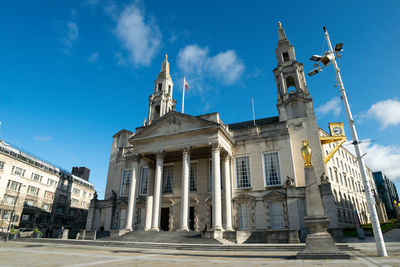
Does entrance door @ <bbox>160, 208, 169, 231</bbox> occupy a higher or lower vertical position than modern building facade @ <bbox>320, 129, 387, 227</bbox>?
lower

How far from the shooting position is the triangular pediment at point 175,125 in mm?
25188

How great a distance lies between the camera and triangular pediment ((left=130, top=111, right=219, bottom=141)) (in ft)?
82.6

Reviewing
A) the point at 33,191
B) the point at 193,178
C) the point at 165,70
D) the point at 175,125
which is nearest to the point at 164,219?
the point at 193,178

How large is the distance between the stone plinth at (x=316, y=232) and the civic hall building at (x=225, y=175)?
9641 millimetres

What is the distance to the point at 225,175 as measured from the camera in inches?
982

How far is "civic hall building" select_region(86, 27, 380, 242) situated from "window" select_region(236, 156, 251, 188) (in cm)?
11

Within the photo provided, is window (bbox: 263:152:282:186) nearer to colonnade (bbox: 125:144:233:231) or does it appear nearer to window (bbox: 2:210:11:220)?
colonnade (bbox: 125:144:233:231)

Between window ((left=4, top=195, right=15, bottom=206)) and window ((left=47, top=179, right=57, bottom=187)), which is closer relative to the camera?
window ((left=4, top=195, right=15, bottom=206))

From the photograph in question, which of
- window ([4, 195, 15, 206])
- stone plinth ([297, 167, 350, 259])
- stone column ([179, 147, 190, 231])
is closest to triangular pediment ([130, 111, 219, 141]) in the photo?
stone column ([179, 147, 190, 231])

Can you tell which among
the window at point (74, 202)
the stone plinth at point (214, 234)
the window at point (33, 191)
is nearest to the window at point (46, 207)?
the window at point (33, 191)

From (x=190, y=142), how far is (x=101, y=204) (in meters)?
16.3

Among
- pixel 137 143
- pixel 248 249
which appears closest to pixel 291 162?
pixel 248 249

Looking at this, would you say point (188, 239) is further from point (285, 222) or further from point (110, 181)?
point (110, 181)

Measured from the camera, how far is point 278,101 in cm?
3028
